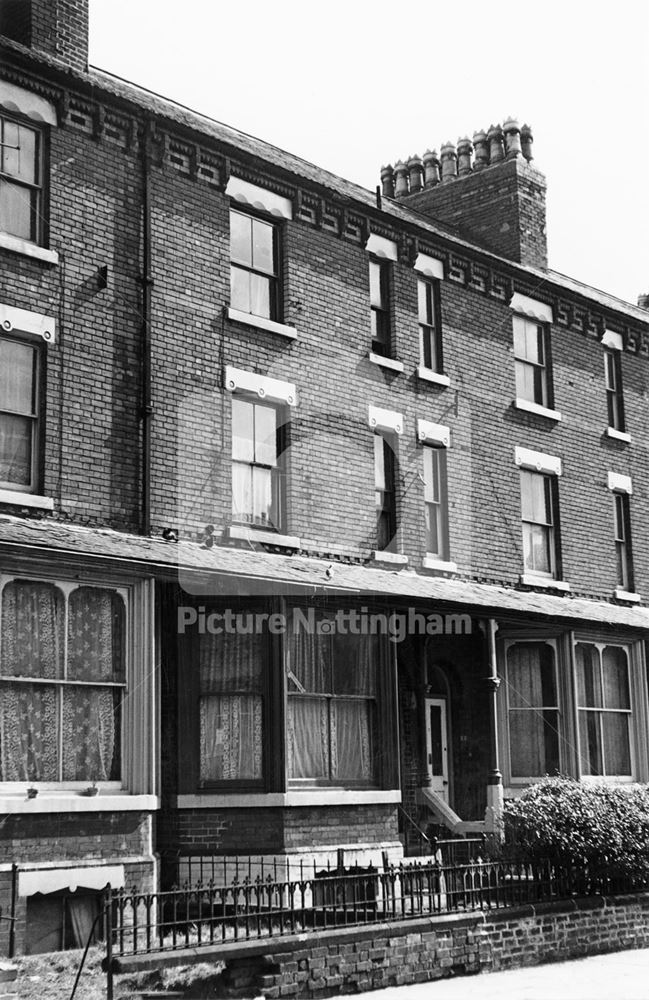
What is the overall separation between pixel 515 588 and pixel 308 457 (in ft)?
15.7

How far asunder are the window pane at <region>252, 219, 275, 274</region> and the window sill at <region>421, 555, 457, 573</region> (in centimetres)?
485

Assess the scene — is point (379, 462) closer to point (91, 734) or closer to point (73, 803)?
point (91, 734)

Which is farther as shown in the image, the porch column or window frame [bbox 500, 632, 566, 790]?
window frame [bbox 500, 632, 566, 790]

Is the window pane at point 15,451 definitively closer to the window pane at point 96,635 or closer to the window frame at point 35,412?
the window frame at point 35,412

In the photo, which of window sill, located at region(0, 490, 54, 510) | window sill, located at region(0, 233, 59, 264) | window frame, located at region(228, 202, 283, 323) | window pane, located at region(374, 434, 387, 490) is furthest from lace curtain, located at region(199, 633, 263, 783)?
window sill, located at region(0, 233, 59, 264)

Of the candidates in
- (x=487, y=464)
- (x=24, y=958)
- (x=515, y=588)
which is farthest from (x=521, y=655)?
(x=24, y=958)

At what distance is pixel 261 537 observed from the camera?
1733 centimetres

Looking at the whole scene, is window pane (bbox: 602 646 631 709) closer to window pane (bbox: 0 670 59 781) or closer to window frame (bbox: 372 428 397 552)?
window frame (bbox: 372 428 397 552)

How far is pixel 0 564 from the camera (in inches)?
543

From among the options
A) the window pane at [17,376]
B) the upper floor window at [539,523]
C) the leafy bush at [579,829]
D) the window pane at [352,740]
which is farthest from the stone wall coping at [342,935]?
the upper floor window at [539,523]

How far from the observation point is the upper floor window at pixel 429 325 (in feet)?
68.6

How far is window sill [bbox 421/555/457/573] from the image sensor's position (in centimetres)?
1973

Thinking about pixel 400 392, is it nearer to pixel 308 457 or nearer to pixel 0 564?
pixel 308 457

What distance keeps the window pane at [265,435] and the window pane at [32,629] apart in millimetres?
4321
